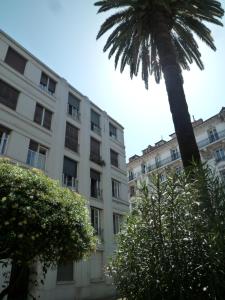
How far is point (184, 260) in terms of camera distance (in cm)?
448

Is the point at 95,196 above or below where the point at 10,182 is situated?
above

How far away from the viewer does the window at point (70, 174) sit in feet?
58.7

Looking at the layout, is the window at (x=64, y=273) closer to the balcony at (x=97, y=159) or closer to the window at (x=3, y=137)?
the window at (x=3, y=137)

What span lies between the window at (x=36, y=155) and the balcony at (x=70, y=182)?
188 centimetres

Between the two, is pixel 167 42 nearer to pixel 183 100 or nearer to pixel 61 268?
pixel 183 100

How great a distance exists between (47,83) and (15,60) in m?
2.98

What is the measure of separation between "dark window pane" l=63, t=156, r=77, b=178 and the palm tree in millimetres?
7393

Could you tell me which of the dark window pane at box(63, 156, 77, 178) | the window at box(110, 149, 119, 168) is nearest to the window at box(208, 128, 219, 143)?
the window at box(110, 149, 119, 168)

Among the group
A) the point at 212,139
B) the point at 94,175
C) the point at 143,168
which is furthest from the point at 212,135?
the point at 94,175

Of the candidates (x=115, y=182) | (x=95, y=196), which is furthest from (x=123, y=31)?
(x=115, y=182)

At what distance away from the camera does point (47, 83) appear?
20266 millimetres

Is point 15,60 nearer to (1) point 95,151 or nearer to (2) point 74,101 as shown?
(2) point 74,101

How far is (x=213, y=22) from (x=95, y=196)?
539 inches

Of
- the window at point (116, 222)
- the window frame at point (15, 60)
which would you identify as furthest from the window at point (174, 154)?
the window frame at point (15, 60)
